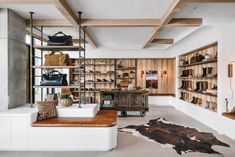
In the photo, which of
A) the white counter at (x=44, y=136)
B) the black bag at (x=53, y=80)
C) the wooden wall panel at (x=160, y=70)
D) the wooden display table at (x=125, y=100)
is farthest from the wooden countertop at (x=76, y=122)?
the wooden wall panel at (x=160, y=70)

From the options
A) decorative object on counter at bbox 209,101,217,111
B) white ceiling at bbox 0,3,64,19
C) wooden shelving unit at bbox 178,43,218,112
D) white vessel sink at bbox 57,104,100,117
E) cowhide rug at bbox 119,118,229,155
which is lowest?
cowhide rug at bbox 119,118,229,155

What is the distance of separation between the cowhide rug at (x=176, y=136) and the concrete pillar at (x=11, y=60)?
9.60 feet

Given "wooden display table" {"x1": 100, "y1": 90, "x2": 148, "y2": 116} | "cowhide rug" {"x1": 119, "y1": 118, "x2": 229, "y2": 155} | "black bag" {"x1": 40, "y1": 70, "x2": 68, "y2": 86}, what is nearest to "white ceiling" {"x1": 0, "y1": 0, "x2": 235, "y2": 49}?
"black bag" {"x1": 40, "y1": 70, "x2": 68, "y2": 86}

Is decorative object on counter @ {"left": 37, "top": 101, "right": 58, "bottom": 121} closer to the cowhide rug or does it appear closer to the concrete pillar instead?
the concrete pillar

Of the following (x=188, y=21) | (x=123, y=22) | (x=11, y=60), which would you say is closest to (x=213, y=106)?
(x=188, y=21)

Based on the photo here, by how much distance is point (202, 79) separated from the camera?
812 centimetres

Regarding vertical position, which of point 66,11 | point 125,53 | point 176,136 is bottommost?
point 176,136

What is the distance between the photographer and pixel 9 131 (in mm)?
4320

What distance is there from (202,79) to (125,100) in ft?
9.42

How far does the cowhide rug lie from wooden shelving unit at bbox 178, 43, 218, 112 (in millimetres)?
1307

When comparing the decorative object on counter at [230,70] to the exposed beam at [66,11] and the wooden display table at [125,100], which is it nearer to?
the wooden display table at [125,100]

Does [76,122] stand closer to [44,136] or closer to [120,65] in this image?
[44,136]

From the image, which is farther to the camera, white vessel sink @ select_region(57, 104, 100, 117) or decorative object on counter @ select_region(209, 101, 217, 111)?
decorative object on counter @ select_region(209, 101, 217, 111)

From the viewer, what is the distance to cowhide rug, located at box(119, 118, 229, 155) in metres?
4.80
